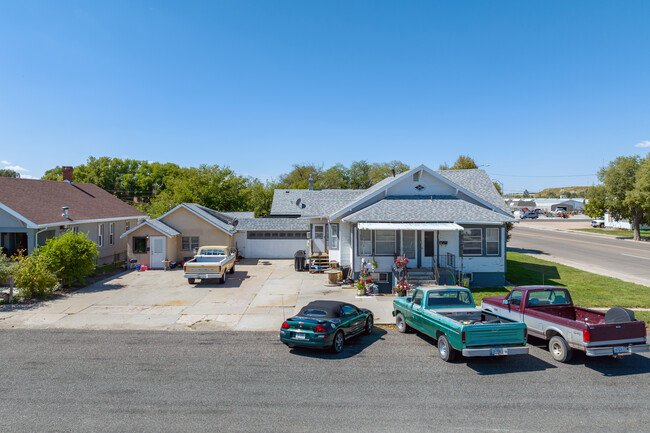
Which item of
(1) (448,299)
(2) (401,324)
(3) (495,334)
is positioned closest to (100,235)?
(2) (401,324)

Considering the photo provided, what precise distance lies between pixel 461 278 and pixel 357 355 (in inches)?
438

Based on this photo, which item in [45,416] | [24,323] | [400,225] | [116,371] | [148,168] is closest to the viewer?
[45,416]

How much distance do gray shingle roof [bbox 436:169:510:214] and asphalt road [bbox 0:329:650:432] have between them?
543 inches

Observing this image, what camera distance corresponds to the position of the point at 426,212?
21.5 metres

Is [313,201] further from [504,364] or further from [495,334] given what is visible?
[495,334]

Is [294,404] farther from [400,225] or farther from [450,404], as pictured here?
[400,225]

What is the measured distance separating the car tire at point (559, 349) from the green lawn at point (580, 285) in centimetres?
685

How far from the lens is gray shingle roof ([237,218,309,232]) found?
31.0 metres

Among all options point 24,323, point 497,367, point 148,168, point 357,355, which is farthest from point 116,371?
point 148,168

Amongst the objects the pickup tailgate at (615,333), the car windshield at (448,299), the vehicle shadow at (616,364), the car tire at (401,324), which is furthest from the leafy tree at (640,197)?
the car tire at (401,324)

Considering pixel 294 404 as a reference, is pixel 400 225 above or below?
above

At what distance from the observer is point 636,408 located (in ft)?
24.4

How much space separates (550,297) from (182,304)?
1381 centimetres

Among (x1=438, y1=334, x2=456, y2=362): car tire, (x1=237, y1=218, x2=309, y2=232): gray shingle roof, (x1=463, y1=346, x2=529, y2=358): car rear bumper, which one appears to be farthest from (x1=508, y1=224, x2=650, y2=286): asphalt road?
(x1=237, y1=218, x2=309, y2=232): gray shingle roof
